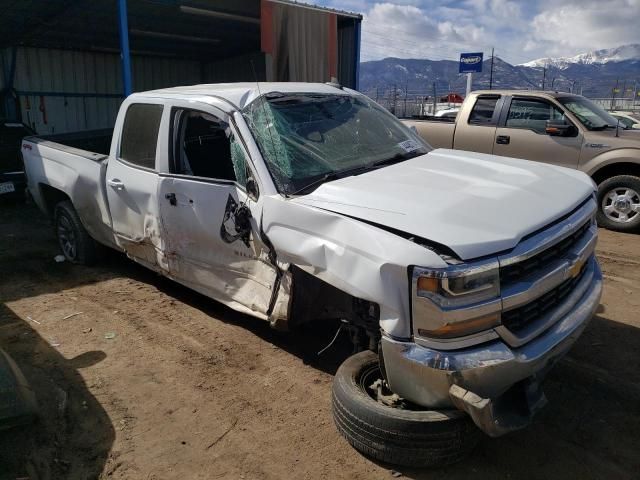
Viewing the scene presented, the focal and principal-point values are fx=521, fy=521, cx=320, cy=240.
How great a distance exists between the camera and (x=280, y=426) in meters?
3.04

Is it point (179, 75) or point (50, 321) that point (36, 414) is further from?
point (179, 75)

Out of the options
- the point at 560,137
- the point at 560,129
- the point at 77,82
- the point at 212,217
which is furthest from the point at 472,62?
the point at 212,217

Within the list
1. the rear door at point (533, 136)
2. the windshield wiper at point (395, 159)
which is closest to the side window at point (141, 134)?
the windshield wiper at point (395, 159)

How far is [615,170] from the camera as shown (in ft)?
24.4

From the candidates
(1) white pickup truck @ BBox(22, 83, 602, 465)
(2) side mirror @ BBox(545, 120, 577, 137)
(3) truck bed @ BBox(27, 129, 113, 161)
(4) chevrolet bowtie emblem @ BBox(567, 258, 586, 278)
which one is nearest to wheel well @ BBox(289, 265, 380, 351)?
(1) white pickup truck @ BBox(22, 83, 602, 465)

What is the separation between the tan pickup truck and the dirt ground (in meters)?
2.67

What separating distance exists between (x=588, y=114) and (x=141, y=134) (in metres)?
6.54

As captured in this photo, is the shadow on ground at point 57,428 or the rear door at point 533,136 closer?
the shadow on ground at point 57,428

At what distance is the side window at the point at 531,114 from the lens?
7789 mm

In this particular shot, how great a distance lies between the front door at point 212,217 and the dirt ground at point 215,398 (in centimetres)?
51

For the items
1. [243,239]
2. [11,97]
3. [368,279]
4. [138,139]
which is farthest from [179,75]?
[368,279]

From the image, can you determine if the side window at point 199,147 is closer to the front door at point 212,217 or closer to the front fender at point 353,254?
the front door at point 212,217

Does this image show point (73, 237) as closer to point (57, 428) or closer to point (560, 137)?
point (57, 428)

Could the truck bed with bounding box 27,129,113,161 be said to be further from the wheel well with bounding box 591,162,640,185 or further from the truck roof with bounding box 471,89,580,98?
the wheel well with bounding box 591,162,640,185
